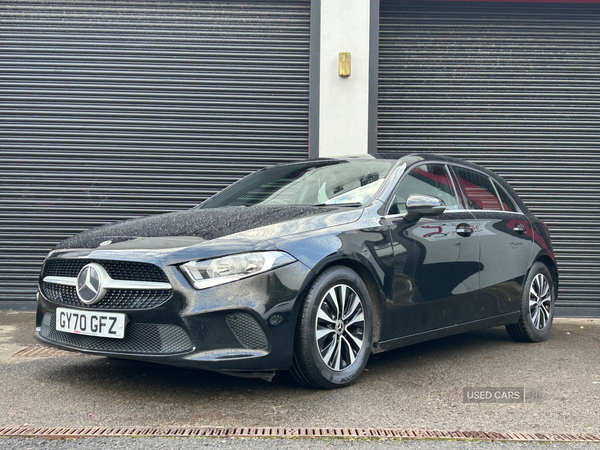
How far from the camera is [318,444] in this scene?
2723 mm

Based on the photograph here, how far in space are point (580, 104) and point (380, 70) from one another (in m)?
2.51

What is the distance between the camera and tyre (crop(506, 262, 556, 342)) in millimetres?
5312

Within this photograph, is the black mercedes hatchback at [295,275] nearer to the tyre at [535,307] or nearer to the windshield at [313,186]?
the windshield at [313,186]

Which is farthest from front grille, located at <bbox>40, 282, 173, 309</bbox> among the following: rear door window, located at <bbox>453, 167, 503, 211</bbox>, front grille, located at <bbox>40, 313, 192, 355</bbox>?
rear door window, located at <bbox>453, 167, 503, 211</bbox>

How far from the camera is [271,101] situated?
7.66 meters

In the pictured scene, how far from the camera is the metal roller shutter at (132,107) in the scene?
7434mm

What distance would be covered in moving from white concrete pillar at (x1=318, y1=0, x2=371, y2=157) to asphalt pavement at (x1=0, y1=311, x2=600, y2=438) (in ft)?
10.6

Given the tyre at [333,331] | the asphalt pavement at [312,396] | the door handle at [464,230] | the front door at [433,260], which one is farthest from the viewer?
the door handle at [464,230]

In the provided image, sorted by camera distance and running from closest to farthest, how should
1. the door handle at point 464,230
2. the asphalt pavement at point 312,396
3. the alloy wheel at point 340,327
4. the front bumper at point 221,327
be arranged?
the asphalt pavement at point 312,396 < the front bumper at point 221,327 < the alloy wheel at point 340,327 < the door handle at point 464,230

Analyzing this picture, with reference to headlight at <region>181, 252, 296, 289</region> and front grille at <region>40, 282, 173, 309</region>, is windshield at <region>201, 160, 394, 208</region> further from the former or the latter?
front grille at <region>40, 282, 173, 309</region>

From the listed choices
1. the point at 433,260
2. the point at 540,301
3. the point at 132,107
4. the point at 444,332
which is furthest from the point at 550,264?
the point at 132,107

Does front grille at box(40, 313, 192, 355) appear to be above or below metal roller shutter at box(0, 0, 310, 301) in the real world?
below

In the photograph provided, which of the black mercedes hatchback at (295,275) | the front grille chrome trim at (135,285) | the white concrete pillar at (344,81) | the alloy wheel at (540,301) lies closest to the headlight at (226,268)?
the black mercedes hatchback at (295,275)

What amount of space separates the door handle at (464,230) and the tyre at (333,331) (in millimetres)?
1155
